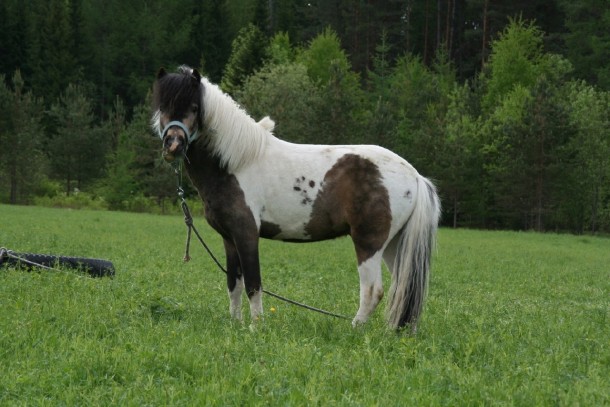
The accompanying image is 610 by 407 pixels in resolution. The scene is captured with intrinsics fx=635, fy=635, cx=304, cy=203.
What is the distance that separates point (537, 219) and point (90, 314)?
36.9 m

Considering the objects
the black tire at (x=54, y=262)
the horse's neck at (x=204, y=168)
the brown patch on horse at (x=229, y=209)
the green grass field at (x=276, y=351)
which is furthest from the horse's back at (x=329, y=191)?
the black tire at (x=54, y=262)

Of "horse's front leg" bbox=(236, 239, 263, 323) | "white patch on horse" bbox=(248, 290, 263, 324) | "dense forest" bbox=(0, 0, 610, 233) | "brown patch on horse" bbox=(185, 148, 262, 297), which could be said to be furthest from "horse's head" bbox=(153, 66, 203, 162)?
"dense forest" bbox=(0, 0, 610, 233)

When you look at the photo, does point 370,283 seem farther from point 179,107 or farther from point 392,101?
point 392,101

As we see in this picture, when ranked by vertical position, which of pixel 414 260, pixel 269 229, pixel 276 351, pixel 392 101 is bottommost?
pixel 276 351

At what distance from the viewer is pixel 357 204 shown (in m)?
6.01

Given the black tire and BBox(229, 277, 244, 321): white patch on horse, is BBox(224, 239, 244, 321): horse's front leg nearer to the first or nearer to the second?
BBox(229, 277, 244, 321): white patch on horse

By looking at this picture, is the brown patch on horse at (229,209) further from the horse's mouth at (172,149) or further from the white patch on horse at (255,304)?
the horse's mouth at (172,149)

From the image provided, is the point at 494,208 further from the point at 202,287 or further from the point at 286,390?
the point at 286,390

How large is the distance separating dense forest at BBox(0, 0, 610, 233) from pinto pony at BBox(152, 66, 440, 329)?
108ft

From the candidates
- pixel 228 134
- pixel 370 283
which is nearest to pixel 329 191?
pixel 370 283

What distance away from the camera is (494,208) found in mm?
41406

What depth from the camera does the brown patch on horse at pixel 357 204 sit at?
5988 mm

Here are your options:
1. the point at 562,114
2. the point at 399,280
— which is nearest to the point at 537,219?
the point at 562,114

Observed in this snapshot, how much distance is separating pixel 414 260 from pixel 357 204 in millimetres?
783
